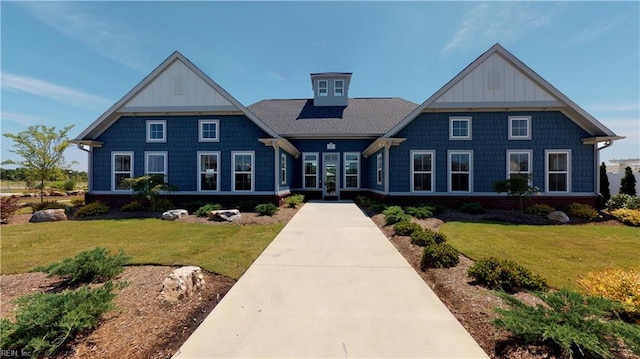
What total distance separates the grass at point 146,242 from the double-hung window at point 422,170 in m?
7.67

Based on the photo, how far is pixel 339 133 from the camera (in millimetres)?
16531

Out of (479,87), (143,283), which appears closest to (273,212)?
(143,283)

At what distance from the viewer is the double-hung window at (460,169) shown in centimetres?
1314

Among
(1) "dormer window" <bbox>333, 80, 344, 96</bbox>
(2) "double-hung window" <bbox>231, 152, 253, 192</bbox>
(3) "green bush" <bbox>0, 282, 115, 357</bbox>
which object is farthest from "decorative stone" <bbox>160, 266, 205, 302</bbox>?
(1) "dormer window" <bbox>333, 80, 344, 96</bbox>

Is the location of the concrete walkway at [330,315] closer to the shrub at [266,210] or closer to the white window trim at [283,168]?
the shrub at [266,210]

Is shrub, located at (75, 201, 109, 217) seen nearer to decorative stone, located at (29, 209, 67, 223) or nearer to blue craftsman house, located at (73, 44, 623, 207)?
decorative stone, located at (29, 209, 67, 223)

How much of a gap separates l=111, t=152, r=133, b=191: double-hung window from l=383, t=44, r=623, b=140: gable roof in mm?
13556

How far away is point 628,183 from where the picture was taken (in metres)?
14.5

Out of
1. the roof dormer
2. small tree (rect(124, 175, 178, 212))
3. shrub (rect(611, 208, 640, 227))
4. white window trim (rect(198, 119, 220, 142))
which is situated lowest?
shrub (rect(611, 208, 640, 227))

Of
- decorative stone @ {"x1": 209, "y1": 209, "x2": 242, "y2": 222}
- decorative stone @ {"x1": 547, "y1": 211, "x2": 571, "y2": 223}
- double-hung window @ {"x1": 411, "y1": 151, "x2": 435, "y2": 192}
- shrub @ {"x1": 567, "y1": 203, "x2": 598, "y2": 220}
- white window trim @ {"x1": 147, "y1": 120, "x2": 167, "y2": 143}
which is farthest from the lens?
white window trim @ {"x1": 147, "y1": 120, "x2": 167, "y2": 143}

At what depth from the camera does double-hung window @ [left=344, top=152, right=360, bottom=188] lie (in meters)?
17.0

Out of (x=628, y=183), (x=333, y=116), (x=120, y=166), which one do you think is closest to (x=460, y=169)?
(x=333, y=116)

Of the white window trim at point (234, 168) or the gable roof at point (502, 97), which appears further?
the white window trim at point (234, 168)

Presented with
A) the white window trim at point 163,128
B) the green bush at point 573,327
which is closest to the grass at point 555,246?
the green bush at point 573,327
